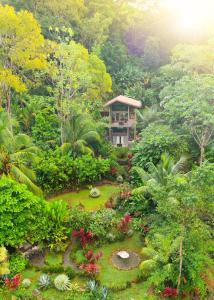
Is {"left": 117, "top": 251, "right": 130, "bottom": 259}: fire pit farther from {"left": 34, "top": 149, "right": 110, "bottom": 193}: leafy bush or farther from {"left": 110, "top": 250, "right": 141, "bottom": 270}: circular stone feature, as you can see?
{"left": 34, "top": 149, "right": 110, "bottom": 193}: leafy bush

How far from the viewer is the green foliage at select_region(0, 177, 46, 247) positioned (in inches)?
541

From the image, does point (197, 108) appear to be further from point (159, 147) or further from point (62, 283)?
point (62, 283)

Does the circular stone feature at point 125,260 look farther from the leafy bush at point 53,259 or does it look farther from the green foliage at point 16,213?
the green foliage at point 16,213

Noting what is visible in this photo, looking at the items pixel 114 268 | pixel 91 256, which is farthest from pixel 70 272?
pixel 114 268

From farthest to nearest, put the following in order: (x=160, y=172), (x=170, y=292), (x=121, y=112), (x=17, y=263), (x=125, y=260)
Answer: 1. (x=121, y=112)
2. (x=160, y=172)
3. (x=125, y=260)
4. (x=17, y=263)
5. (x=170, y=292)

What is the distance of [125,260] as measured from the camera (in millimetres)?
15164

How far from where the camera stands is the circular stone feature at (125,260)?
14.9m

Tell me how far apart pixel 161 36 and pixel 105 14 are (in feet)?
24.6

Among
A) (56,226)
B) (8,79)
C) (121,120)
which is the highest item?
(8,79)

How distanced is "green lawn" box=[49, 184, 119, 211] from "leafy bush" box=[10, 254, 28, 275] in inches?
222

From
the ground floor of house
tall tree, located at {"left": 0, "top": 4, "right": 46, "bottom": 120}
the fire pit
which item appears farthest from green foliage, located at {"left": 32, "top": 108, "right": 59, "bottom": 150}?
the fire pit

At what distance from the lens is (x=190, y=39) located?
1558 inches

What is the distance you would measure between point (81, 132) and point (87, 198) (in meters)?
5.16

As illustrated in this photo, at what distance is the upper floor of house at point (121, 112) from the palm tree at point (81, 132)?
165 inches
